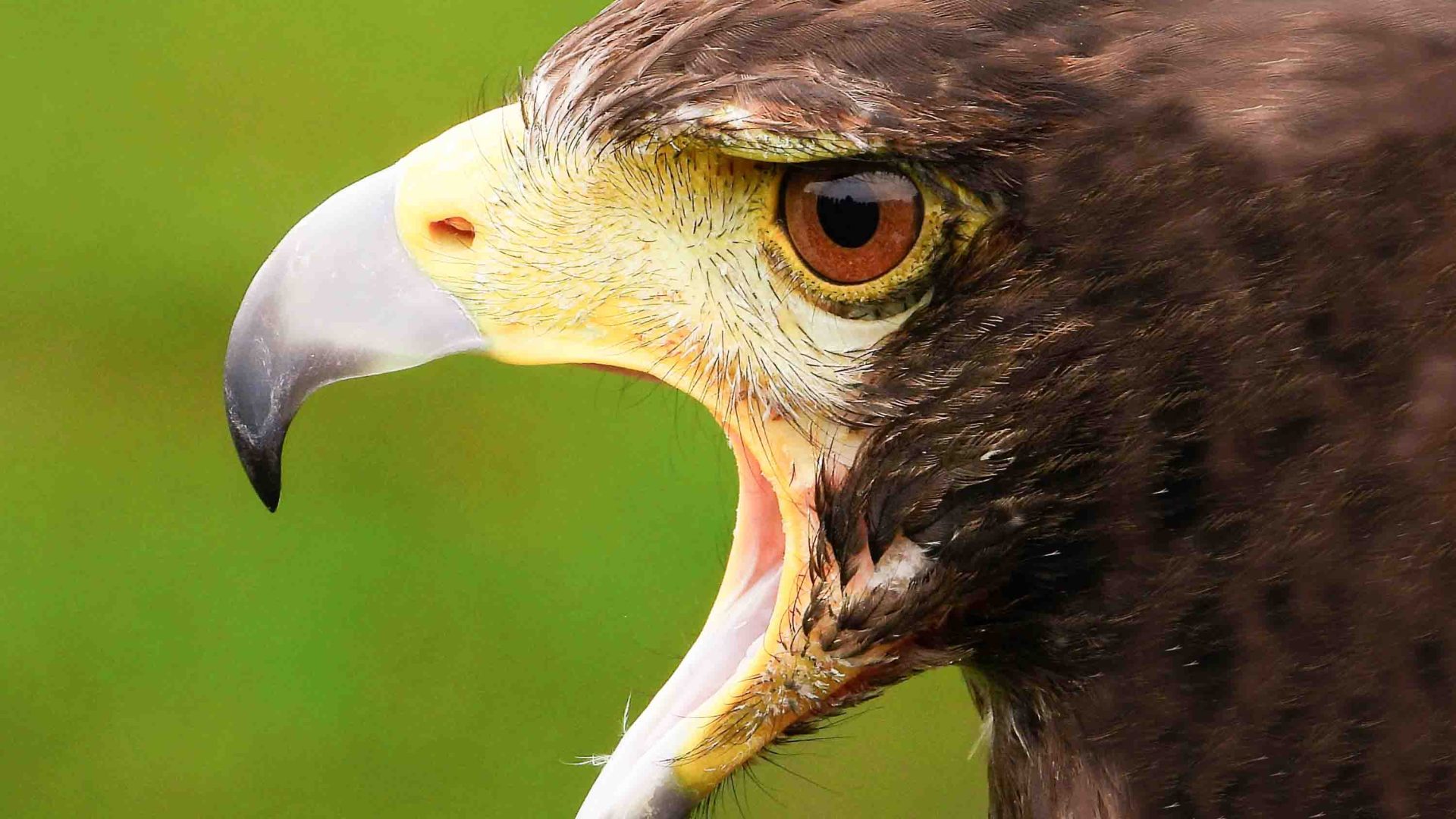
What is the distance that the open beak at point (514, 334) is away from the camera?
1.98 metres

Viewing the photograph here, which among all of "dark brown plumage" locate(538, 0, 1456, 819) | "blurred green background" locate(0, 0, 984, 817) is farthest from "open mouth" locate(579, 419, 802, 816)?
"blurred green background" locate(0, 0, 984, 817)

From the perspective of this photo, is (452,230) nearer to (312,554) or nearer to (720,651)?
(720,651)

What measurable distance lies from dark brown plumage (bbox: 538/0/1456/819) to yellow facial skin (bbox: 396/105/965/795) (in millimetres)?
68

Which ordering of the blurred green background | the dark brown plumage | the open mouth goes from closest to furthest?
the dark brown plumage, the open mouth, the blurred green background

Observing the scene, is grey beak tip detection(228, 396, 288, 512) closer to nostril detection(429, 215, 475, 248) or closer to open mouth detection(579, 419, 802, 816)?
nostril detection(429, 215, 475, 248)

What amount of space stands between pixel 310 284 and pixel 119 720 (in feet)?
11.2

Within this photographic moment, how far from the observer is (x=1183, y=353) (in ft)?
5.83

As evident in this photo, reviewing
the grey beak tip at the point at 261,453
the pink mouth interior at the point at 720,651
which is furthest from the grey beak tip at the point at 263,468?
the pink mouth interior at the point at 720,651

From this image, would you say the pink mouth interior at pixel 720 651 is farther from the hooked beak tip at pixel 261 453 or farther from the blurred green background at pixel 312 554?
the blurred green background at pixel 312 554

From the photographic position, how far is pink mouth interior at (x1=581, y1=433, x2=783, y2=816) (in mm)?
2025

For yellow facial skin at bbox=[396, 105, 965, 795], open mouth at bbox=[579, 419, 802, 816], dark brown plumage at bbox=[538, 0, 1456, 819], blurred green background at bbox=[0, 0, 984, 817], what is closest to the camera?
dark brown plumage at bbox=[538, 0, 1456, 819]

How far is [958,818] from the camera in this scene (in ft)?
15.8

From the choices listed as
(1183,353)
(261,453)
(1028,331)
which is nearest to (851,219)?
(1028,331)

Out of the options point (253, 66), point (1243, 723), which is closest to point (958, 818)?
point (1243, 723)
